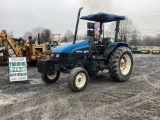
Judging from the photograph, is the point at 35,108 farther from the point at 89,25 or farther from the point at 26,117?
the point at 89,25

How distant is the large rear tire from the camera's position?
8.52 metres

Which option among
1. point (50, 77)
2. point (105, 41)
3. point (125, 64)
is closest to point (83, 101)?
point (50, 77)

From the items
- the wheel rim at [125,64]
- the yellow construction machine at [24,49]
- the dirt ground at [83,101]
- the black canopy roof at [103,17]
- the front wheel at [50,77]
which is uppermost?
the black canopy roof at [103,17]

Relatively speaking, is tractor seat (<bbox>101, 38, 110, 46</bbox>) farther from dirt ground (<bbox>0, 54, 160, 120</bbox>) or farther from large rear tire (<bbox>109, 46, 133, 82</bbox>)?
dirt ground (<bbox>0, 54, 160, 120</bbox>)

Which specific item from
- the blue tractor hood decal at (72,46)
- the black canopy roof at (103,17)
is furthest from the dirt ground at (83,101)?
the black canopy roof at (103,17)

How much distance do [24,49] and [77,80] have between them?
9025 millimetres

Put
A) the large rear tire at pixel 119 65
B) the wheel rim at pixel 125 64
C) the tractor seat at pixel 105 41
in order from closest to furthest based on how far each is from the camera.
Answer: the large rear tire at pixel 119 65
the tractor seat at pixel 105 41
the wheel rim at pixel 125 64

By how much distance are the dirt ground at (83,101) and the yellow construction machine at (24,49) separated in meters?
6.44

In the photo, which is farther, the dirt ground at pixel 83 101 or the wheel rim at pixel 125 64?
the wheel rim at pixel 125 64

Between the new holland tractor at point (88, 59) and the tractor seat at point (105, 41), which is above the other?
the tractor seat at point (105, 41)

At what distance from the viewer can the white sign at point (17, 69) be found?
9039 millimetres

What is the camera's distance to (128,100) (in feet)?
20.4

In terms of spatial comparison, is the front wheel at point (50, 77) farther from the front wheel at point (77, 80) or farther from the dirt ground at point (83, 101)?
the front wheel at point (77, 80)

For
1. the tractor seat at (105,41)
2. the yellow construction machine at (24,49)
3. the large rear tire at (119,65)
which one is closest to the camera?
the large rear tire at (119,65)
